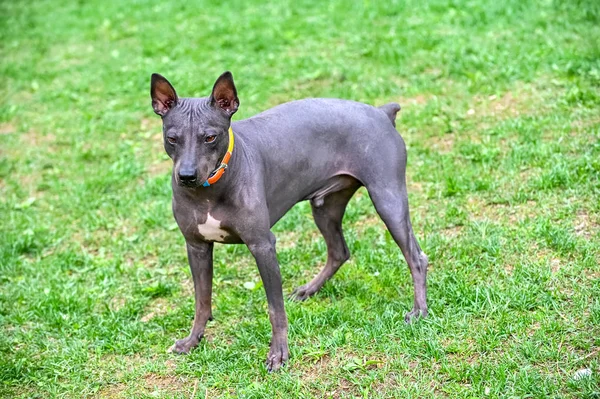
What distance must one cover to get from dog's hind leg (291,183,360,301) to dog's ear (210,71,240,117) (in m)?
1.16

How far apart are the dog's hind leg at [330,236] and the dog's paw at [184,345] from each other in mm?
784

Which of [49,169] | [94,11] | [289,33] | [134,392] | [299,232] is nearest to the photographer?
[134,392]

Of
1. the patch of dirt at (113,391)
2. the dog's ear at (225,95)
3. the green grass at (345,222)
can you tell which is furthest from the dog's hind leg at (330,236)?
the patch of dirt at (113,391)

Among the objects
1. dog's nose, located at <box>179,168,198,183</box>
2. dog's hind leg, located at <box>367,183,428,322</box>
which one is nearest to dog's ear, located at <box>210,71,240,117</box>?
dog's nose, located at <box>179,168,198,183</box>

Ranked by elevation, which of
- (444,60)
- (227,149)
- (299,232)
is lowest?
(299,232)

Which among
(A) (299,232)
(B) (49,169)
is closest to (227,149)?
(A) (299,232)

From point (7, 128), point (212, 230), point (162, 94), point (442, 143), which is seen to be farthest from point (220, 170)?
point (7, 128)

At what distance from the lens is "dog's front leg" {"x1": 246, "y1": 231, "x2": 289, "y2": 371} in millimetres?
4281

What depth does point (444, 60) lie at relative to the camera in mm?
8133

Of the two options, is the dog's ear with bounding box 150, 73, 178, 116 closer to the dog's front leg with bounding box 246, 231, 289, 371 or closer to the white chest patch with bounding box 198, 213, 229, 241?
the white chest patch with bounding box 198, 213, 229, 241

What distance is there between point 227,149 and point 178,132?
0.30 metres

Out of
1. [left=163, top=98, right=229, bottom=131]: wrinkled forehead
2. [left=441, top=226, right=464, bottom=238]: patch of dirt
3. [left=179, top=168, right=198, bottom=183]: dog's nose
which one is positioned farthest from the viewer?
[left=441, top=226, right=464, bottom=238]: patch of dirt

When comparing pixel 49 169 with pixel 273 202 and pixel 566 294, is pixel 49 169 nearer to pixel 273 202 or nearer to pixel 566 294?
pixel 273 202

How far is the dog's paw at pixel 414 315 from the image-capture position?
179 inches
